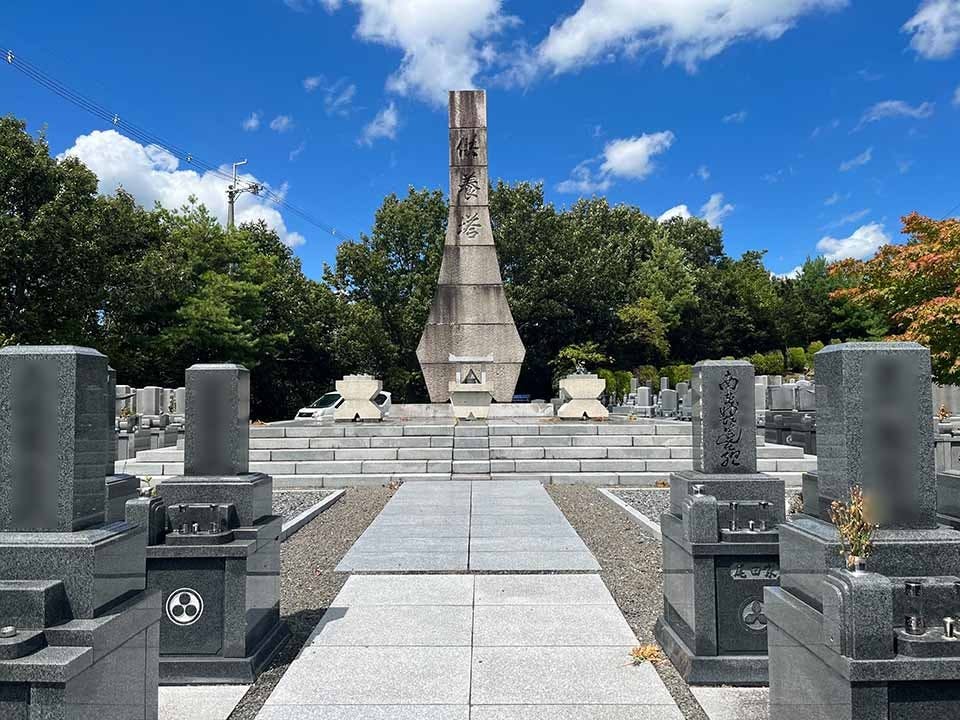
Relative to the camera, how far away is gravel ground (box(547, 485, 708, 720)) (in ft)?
13.8

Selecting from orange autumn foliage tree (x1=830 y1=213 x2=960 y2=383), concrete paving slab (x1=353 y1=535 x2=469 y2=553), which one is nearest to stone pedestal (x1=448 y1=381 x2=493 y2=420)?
orange autumn foliage tree (x1=830 y1=213 x2=960 y2=383)

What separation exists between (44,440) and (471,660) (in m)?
2.90

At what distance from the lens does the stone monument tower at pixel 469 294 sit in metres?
22.0

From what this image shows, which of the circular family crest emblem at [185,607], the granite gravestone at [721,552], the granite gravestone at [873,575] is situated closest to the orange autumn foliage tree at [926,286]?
the granite gravestone at [721,552]

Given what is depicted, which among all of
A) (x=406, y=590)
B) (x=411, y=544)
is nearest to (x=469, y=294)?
(x=411, y=544)

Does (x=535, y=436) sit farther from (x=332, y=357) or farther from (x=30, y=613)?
(x=332, y=357)

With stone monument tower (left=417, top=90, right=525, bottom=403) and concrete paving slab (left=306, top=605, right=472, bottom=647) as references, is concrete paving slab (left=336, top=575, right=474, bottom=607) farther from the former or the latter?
stone monument tower (left=417, top=90, right=525, bottom=403)

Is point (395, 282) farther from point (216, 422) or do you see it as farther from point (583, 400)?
point (216, 422)

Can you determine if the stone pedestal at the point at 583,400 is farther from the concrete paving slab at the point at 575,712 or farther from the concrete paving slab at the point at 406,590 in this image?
the concrete paving slab at the point at 575,712

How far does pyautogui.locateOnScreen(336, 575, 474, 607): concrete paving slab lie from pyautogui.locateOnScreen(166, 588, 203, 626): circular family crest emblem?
158 centimetres

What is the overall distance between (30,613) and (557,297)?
32586mm

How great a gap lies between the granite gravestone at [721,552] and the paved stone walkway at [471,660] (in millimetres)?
380

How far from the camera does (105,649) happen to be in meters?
2.64

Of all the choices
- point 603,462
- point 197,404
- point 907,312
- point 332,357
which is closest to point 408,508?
point 603,462
